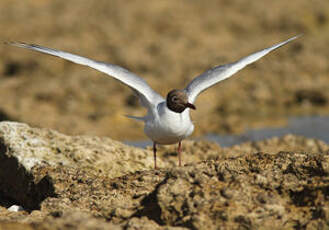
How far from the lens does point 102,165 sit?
6914 mm

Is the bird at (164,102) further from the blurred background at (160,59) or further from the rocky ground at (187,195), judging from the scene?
the blurred background at (160,59)

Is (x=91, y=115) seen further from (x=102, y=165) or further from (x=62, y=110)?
(x=102, y=165)

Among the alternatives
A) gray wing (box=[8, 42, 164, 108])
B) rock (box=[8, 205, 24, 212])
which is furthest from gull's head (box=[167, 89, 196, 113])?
rock (box=[8, 205, 24, 212])

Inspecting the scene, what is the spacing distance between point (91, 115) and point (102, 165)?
7.42 meters

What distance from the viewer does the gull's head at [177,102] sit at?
667cm

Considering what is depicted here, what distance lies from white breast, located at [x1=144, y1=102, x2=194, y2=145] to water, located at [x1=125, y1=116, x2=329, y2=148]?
4.99 m

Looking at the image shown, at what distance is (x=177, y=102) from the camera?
6.67m

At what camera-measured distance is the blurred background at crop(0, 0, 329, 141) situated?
46.8 ft

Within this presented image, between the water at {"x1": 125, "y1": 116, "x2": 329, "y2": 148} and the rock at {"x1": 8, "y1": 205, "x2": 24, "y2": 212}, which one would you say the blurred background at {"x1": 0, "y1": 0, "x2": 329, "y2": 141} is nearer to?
the water at {"x1": 125, "y1": 116, "x2": 329, "y2": 148}

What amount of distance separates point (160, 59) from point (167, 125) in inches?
433

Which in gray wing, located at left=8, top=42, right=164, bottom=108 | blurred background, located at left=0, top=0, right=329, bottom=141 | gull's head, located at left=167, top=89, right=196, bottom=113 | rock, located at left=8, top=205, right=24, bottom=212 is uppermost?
blurred background, located at left=0, top=0, right=329, bottom=141

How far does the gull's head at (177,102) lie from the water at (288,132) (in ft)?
16.9

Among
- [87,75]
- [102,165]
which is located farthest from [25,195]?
[87,75]

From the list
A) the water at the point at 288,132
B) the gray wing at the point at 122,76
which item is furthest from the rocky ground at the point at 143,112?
the gray wing at the point at 122,76
